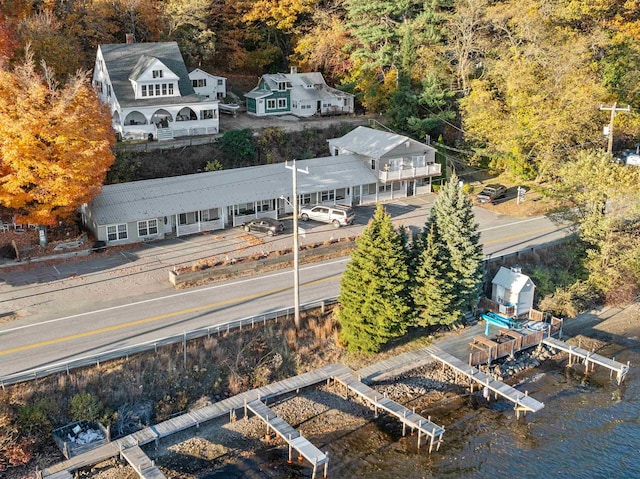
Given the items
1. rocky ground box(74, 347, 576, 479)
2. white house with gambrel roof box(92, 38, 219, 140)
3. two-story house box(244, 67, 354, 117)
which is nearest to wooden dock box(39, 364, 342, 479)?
rocky ground box(74, 347, 576, 479)

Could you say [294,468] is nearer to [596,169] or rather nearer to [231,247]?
[231,247]

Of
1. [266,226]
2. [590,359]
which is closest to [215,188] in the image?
[266,226]

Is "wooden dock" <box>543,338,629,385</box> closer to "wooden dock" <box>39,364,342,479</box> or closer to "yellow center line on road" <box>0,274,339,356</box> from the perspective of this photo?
"wooden dock" <box>39,364,342,479</box>

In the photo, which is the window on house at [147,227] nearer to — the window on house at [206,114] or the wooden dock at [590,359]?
the window on house at [206,114]

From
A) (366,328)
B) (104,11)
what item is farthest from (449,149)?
(104,11)

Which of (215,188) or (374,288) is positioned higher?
(215,188)

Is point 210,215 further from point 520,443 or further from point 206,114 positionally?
point 520,443
